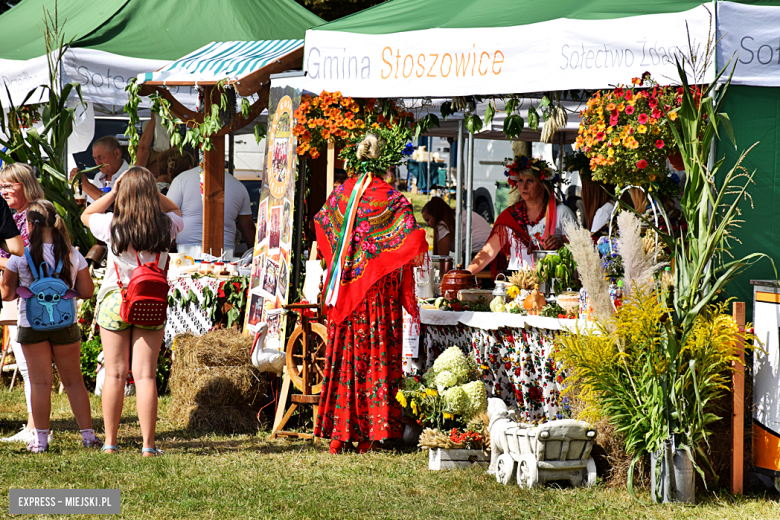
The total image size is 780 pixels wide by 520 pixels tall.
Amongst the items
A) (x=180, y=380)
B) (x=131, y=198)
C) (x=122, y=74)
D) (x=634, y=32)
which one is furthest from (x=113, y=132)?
(x=634, y=32)

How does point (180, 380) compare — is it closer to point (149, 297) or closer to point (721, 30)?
point (149, 297)

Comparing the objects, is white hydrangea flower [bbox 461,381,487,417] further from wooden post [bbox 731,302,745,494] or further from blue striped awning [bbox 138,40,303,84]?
blue striped awning [bbox 138,40,303,84]

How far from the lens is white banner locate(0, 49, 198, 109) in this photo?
8.77 metres

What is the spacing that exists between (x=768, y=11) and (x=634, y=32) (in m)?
0.69

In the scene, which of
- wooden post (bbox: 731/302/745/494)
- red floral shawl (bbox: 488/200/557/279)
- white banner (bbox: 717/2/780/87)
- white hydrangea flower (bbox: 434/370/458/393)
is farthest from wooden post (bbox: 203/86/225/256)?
wooden post (bbox: 731/302/745/494)

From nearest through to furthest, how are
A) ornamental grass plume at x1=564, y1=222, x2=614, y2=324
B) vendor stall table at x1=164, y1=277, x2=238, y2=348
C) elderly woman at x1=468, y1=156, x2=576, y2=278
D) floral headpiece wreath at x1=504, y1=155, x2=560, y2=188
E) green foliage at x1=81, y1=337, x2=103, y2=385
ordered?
ornamental grass plume at x1=564, y1=222, x2=614, y2=324 → elderly woman at x1=468, y1=156, x2=576, y2=278 → floral headpiece wreath at x1=504, y1=155, x2=560, y2=188 → vendor stall table at x1=164, y1=277, x2=238, y2=348 → green foliage at x1=81, y1=337, x2=103, y2=385

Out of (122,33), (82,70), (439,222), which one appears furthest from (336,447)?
(122,33)

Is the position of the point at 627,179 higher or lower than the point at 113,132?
lower

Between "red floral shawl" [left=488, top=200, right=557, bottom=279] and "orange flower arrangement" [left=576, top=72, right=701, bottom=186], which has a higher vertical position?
"orange flower arrangement" [left=576, top=72, right=701, bottom=186]

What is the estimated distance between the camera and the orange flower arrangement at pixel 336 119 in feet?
20.0

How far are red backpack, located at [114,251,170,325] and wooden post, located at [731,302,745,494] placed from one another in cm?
317

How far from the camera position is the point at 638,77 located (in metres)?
4.95

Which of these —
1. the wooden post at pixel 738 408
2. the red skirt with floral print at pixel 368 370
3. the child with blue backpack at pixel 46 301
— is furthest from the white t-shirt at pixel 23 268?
the wooden post at pixel 738 408

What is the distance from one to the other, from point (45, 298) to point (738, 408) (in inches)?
157
